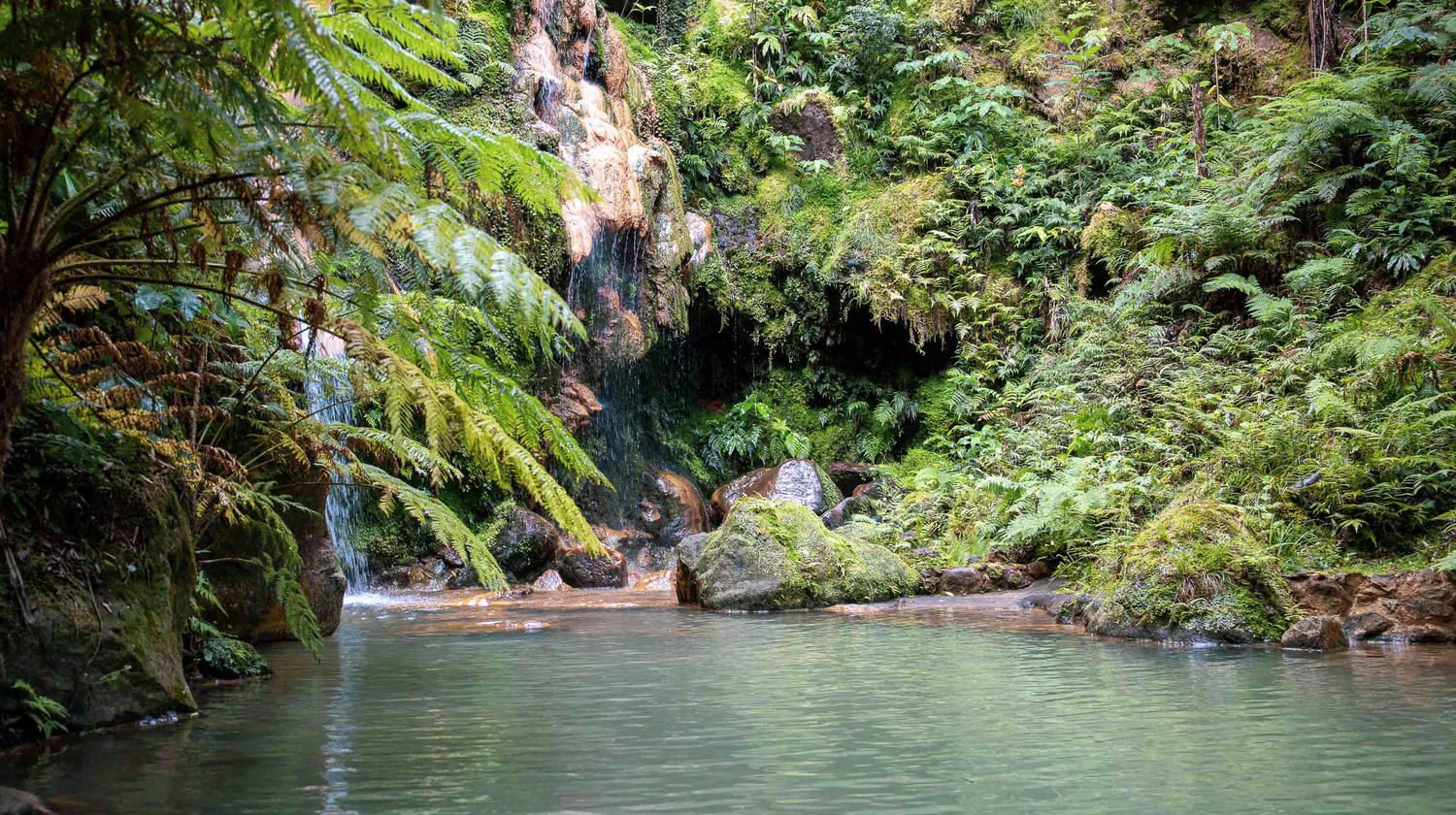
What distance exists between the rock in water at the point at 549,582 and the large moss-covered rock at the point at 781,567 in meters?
2.93

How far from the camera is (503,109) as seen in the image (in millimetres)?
13266

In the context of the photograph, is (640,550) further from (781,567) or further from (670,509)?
(781,567)

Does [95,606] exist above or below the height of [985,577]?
above

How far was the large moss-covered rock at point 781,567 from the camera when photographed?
29.6 feet

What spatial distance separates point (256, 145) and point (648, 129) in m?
14.2

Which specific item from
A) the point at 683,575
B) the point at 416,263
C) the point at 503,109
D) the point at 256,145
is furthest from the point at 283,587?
the point at 503,109

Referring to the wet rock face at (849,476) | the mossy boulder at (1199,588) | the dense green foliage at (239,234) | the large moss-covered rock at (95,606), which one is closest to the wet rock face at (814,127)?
the wet rock face at (849,476)

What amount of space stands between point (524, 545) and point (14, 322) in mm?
9719

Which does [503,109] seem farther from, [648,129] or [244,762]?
[244,762]

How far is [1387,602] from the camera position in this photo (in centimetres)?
640

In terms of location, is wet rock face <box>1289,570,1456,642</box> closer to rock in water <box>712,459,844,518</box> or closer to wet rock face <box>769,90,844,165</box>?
rock in water <box>712,459,844,518</box>

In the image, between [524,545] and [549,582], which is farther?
[524,545]

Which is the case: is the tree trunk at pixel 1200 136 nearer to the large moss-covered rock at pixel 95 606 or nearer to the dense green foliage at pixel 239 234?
the dense green foliage at pixel 239 234

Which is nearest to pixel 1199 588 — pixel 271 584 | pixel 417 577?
pixel 271 584
